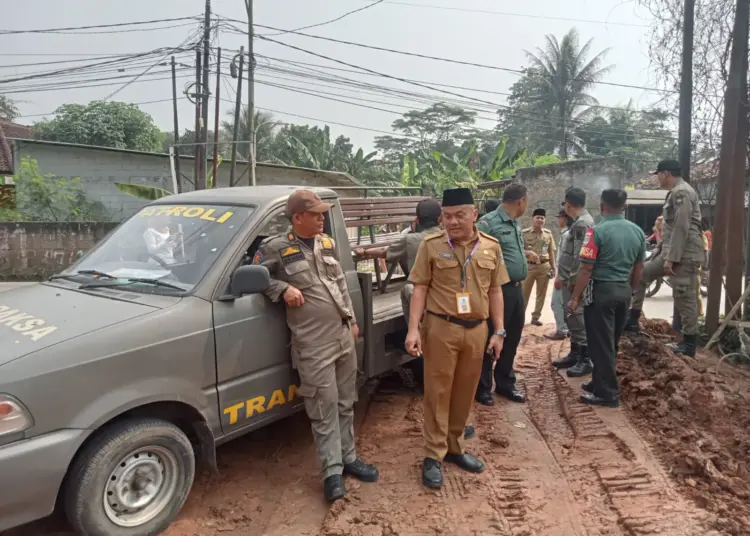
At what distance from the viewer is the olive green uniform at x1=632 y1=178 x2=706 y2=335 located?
17.9ft

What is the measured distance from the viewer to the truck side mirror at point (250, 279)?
2.83 metres

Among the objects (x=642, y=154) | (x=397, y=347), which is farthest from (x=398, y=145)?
(x=397, y=347)

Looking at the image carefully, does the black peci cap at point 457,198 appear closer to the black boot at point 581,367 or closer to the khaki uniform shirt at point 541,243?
the black boot at point 581,367

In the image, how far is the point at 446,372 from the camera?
3.28m

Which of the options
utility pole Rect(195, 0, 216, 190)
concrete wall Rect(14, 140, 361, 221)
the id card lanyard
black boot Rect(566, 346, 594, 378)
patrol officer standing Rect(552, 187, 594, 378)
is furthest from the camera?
concrete wall Rect(14, 140, 361, 221)

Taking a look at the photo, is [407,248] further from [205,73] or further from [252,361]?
[205,73]

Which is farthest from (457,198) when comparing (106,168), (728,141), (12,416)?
(106,168)

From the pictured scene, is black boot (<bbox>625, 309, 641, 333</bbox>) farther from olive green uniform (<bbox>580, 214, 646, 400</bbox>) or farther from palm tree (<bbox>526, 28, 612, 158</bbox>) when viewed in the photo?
palm tree (<bbox>526, 28, 612, 158</bbox>)

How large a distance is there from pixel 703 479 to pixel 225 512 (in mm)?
2898

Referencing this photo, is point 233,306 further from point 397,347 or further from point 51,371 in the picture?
point 397,347

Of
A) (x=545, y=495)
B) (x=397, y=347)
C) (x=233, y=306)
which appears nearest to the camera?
(x=233, y=306)

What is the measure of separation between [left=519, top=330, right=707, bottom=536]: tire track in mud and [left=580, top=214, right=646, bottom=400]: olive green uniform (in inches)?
13.6

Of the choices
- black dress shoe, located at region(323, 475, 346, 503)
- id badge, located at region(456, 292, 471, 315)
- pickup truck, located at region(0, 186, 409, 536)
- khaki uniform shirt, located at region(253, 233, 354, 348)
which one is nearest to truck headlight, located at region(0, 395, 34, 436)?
pickup truck, located at region(0, 186, 409, 536)

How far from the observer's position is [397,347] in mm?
4410
